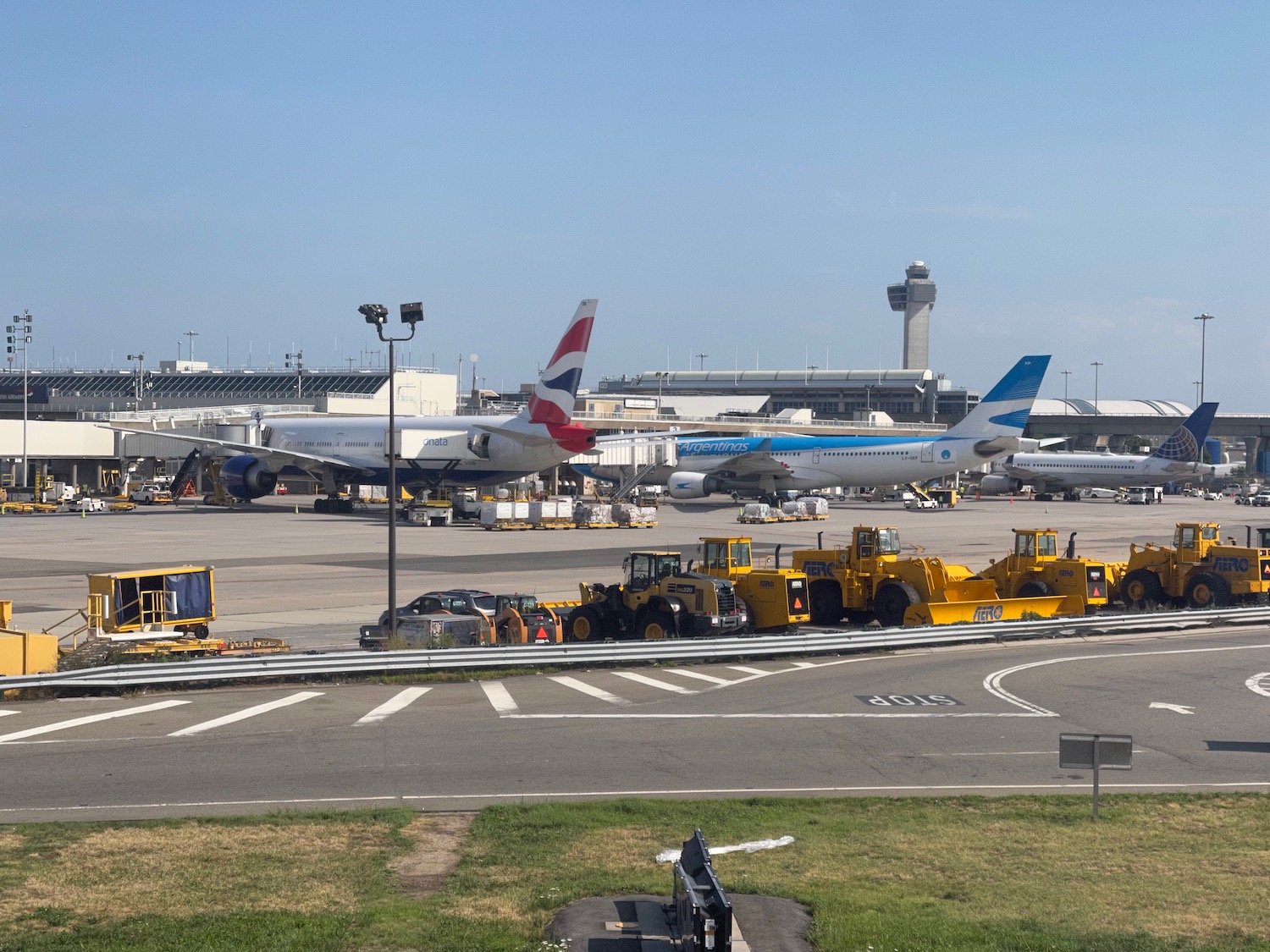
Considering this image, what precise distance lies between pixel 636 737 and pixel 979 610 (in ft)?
48.5

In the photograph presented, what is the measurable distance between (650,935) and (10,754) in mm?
10822

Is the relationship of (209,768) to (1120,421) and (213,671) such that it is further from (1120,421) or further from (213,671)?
(1120,421)

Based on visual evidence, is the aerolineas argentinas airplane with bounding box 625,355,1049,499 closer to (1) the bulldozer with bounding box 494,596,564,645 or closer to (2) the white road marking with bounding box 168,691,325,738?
(1) the bulldozer with bounding box 494,596,564,645

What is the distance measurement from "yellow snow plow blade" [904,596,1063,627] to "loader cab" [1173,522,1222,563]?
19.6 ft

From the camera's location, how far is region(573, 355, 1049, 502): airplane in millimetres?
80875

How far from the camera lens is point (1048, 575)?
3441cm

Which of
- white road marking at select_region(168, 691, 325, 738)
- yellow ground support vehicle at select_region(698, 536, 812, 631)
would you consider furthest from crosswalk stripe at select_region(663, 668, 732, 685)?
white road marking at select_region(168, 691, 325, 738)

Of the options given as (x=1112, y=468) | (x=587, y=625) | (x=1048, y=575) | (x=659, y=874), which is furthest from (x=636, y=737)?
(x=1112, y=468)

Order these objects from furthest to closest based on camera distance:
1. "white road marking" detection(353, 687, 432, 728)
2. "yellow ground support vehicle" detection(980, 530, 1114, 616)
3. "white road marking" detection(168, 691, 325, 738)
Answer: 1. "yellow ground support vehicle" detection(980, 530, 1114, 616)
2. "white road marking" detection(353, 687, 432, 728)
3. "white road marking" detection(168, 691, 325, 738)

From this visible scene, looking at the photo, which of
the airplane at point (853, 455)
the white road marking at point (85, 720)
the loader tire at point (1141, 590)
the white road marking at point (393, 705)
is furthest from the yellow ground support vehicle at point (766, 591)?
the airplane at point (853, 455)

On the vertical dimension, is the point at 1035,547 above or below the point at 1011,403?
below

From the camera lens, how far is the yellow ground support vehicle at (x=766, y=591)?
29391mm

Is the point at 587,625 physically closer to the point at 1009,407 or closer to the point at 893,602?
the point at 893,602

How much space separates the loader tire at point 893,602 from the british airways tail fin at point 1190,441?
79.5m
